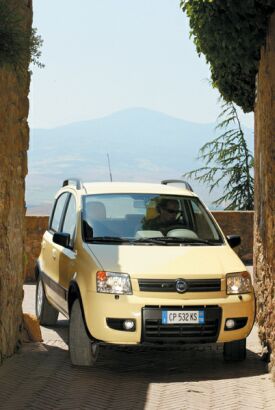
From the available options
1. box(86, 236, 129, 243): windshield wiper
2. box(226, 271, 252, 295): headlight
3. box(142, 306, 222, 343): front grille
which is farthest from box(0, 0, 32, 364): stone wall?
box(226, 271, 252, 295): headlight

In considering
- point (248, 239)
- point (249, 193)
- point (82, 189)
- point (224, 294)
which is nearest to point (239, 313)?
point (224, 294)

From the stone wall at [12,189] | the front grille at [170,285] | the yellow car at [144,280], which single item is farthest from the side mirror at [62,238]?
the front grille at [170,285]

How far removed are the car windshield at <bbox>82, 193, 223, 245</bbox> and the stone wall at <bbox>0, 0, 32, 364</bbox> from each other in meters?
0.78

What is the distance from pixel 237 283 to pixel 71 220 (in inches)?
90.9

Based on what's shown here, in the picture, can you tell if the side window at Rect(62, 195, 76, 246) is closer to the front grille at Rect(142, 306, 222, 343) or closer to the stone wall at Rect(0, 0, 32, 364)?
the stone wall at Rect(0, 0, 32, 364)

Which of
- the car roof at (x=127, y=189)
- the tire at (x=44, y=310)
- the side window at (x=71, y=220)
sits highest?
the car roof at (x=127, y=189)

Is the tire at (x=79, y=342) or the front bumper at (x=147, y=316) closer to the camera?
the front bumper at (x=147, y=316)

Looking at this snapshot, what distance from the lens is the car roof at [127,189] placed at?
10.1 m

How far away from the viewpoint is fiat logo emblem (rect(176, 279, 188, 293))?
8500mm

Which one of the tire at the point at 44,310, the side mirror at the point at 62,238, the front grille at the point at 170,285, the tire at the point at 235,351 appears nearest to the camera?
the front grille at the point at 170,285

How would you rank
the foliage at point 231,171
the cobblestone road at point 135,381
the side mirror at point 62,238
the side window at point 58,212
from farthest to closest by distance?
the foliage at point 231,171 → the side window at point 58,212 → the side mirror at point 62,238 → the cobblestone road at point 135,381

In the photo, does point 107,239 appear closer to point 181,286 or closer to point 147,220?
point 147,220

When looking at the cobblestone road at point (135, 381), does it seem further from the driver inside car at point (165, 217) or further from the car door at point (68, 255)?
the driver inside car at point (165, 217)

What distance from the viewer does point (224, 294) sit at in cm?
867
